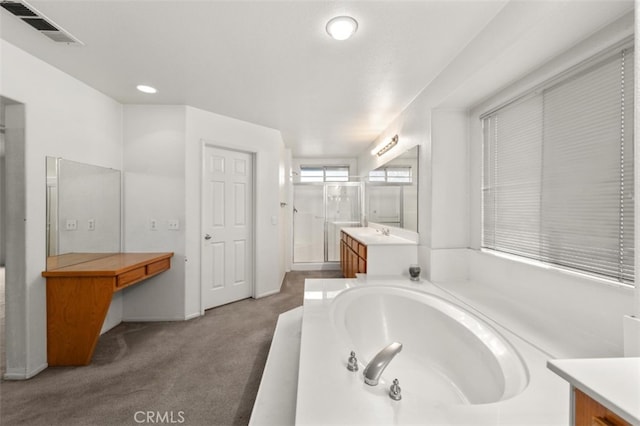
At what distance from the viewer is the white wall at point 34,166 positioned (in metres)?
1.82

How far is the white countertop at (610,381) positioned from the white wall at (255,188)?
118 inches

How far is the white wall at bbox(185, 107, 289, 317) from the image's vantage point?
283cm

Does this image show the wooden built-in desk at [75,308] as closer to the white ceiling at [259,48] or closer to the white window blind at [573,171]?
the white ceiling at [259,48]

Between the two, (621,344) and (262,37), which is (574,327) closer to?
(621,344)

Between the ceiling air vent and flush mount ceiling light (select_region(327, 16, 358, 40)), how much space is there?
1666mm

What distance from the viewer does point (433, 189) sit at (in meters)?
2.32

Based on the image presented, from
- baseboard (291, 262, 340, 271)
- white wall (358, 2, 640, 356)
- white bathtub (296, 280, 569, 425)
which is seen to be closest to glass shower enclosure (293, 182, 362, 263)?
baseboard (291, 262, 340, 271)

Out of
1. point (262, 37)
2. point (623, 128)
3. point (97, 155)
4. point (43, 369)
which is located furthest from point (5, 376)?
point (623, 128)

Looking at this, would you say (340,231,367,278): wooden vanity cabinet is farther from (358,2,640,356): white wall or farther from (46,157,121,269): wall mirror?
(46,157,121,269): wall mirror

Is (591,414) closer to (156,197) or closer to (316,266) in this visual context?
(156,197)

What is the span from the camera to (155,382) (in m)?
1.79

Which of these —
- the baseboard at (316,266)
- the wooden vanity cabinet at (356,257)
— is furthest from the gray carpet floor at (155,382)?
the baseboard at (316,266)

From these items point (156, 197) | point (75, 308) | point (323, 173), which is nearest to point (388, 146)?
point (323, 173)

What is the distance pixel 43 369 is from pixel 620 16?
13.5 feet
